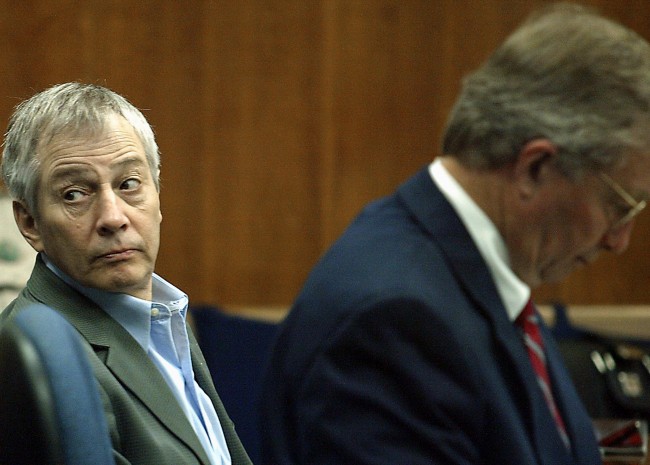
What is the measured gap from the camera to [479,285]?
158cm

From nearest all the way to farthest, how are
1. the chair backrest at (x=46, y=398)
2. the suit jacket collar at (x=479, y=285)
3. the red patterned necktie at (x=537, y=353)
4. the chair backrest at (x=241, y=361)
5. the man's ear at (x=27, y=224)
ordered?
1. the chair backrest at (x=46, y=398)
2. the man's ear at (x=27, y=224)
3. the suit jacket collar at (x=479, y=285)
4. the red patterned necktie at (x=537, y=353)
5. the chair backrest at (x=241, y=361)

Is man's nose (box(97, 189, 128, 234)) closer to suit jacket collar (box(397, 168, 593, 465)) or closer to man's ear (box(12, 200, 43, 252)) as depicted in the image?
man's ear (box(12, 200, 43, 252))

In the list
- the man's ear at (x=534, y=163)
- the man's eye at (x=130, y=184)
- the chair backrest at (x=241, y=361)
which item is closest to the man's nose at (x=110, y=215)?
the man's eye at (x=130, y=184)

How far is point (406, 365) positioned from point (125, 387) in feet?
1.28

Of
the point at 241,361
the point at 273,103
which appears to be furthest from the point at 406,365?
the point at 273,103

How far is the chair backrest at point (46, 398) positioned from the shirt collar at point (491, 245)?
0.77m

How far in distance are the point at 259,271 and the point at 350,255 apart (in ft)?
7.90

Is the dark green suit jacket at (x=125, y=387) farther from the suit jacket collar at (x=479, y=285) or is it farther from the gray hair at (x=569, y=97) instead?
the gray hair at (x=569, y=97)

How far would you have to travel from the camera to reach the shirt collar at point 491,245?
1.63 metres

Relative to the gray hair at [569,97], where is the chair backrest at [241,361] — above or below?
below

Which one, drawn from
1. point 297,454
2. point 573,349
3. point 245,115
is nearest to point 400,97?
point 245,115

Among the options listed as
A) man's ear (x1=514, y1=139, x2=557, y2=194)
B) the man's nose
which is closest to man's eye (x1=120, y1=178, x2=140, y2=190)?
the man's nose

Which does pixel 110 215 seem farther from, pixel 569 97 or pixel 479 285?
pixel 569 97

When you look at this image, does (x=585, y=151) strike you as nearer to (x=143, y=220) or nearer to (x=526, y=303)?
(x=526, y=303)
